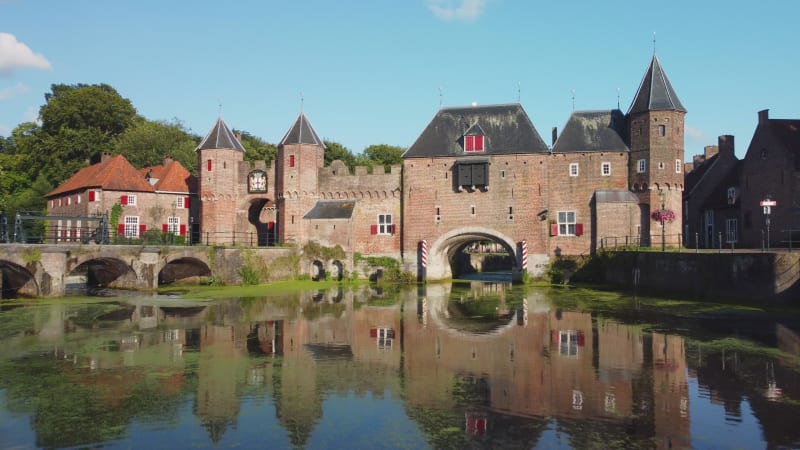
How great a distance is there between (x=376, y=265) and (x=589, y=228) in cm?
1161

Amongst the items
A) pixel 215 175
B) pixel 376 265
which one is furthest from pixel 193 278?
pixel 376 265

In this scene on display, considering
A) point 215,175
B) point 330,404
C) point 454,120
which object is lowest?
point 330,404

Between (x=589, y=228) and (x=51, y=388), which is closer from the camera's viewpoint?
(x=51, y=388)

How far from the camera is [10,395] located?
10.4 meters

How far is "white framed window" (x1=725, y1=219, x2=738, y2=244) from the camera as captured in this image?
32656 millimetres

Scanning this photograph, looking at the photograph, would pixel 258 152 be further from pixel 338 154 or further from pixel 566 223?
pixel 566 223

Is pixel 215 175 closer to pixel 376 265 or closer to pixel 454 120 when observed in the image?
pixel 376 265

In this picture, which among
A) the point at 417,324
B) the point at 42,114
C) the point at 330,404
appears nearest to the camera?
the point at 330,404

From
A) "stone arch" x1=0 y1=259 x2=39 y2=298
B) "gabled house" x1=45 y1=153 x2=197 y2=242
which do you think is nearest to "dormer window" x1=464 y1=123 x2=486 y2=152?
"gabled house" x1=45 y1=153 x2=197 y2=242

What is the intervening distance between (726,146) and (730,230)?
6635mm

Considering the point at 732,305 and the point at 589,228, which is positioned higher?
the point at 589,228

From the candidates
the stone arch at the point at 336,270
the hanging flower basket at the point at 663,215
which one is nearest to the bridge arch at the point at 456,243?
the stone arch at the point at 336,270

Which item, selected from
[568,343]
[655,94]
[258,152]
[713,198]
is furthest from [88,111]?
[568,343]

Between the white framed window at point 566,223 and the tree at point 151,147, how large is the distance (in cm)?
3043
